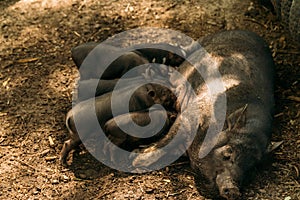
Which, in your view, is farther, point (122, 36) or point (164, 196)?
point (122, 36)

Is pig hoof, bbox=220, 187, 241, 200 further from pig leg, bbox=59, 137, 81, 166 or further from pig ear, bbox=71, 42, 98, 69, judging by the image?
pig ear, bbox=71, 42, 98, 69

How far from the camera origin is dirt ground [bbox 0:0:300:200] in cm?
521

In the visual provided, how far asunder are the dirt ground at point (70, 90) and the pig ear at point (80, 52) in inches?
9.6

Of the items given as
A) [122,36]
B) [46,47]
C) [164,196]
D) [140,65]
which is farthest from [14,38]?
[164,196]

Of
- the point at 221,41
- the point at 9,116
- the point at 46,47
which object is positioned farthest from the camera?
the point at 46,47

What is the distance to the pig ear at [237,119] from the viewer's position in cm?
527

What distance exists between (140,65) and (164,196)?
156 cm

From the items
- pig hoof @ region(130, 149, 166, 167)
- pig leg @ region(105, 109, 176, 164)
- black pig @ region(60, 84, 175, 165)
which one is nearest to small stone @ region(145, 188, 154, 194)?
pig hoof @ region(130, 149, 166, 167)

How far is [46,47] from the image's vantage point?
680 centimetres

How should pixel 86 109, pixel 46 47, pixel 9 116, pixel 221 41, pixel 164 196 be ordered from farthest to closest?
pixel 46 47, pixel 221 41, pixel 9 116, pixel 86 109, pixel 164 196

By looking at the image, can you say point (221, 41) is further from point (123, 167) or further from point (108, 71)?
point (123, 167)

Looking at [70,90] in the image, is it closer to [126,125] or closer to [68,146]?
[68,146]

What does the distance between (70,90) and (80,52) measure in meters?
0.39

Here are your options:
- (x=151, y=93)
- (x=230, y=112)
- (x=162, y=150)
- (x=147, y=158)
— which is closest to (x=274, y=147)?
(x=230, y=112)
